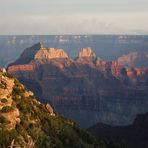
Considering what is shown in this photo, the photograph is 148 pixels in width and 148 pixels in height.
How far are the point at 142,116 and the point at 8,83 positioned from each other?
292ft

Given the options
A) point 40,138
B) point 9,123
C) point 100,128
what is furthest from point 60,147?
point 100,128

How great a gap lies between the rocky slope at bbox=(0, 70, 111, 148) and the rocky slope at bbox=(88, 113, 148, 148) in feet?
200

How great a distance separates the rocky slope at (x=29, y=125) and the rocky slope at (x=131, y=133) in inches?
2398

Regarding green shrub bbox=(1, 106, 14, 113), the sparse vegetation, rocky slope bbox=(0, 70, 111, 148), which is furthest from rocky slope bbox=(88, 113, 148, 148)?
green shrub bbox=(1, 106, 14, 113)

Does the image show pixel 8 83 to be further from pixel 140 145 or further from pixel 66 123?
pixel 140 145

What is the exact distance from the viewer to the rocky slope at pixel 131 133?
13162 centimetres

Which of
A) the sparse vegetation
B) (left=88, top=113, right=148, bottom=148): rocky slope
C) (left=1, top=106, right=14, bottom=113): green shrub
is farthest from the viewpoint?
(left=88, top=113, right=148, bottom=148): rocky slope

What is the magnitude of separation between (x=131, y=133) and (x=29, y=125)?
3483 inches

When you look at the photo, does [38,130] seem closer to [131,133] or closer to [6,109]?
[6,109]

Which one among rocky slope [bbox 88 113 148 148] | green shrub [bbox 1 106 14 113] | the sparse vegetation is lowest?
rocky slope [bbox 88 113 148 148]

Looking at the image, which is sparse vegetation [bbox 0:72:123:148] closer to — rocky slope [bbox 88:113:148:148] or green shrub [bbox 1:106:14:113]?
green shrub [bbox 1:106:14:113]

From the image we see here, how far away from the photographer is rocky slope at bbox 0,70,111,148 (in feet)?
179

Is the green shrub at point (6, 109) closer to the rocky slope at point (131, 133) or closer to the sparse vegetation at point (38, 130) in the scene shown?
the sparse vegetation at point (38, 130)

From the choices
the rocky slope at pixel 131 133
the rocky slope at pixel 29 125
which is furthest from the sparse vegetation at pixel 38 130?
Answer: the rocky slope at pixel 131 133
